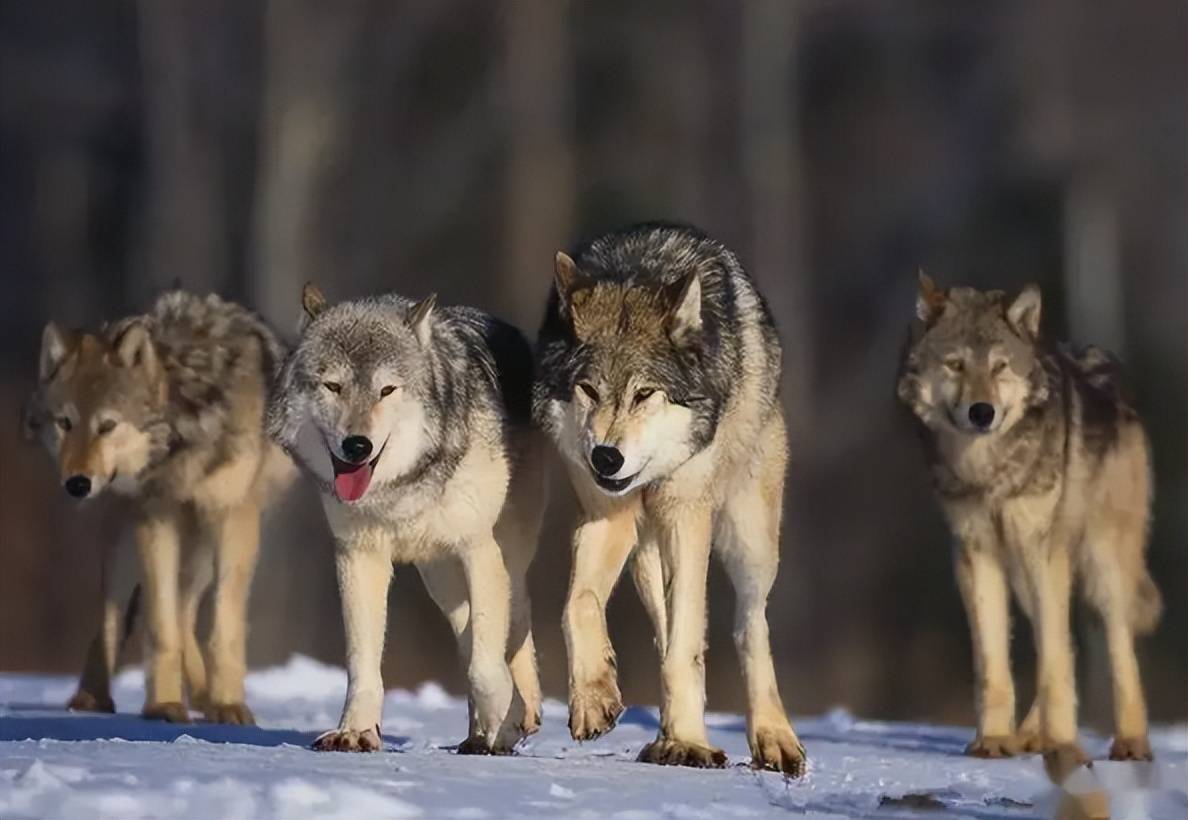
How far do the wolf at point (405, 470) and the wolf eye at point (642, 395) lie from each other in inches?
24.8

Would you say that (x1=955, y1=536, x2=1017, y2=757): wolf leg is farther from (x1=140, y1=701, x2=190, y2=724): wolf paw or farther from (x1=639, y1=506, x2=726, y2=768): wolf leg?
(x1=140, y1=701, x2=190, y2=724): wolf paw

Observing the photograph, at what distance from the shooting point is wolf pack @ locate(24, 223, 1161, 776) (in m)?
7.65

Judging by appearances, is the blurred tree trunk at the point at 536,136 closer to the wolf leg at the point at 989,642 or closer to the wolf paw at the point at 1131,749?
the wolf leg at the point at 989,642

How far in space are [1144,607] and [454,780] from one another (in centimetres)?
492

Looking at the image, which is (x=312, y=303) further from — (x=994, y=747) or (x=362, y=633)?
(x=994, y=747)

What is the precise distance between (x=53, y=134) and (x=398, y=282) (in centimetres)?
445

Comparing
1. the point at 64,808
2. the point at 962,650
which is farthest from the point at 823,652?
the point at 64,808

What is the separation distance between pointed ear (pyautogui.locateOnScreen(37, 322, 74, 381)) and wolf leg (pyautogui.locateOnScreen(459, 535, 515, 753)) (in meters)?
2.92

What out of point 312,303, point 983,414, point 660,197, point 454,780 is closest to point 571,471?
point 312,303

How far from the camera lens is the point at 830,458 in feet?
85.4

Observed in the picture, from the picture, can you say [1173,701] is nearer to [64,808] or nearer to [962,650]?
[962,650]

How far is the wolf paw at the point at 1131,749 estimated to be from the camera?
33.0 feet

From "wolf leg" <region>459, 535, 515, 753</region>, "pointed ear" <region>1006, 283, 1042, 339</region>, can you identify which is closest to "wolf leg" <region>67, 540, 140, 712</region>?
"wolf leg" <region>459, 535, 515, 753</region>

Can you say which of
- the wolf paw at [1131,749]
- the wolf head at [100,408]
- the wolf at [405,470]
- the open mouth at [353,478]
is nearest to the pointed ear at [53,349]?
the wolf head at [100,408]
